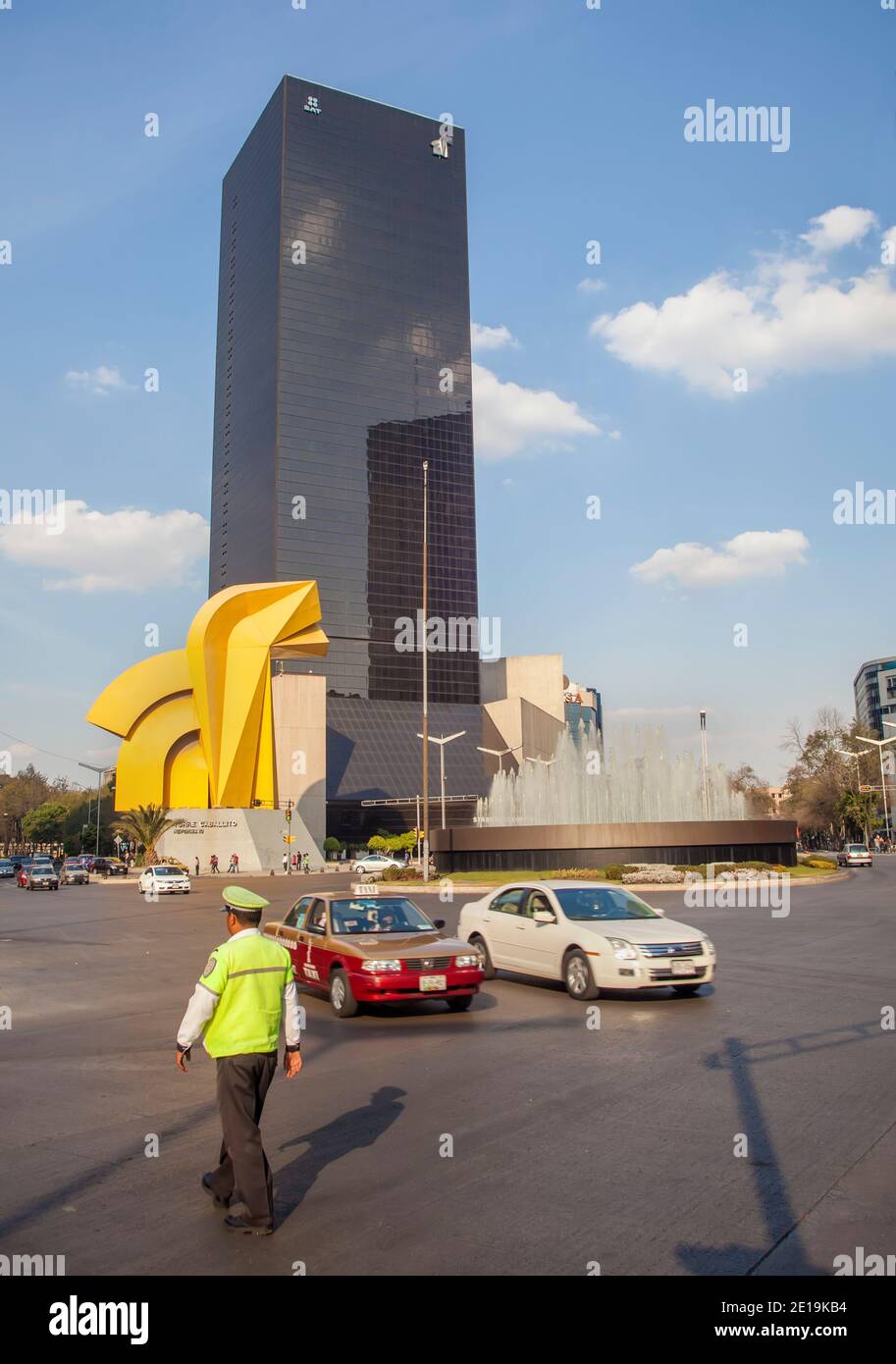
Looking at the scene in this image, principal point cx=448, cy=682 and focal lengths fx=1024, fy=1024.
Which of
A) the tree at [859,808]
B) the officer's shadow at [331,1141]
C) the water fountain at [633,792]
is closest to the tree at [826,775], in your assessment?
the tree at [859,808]

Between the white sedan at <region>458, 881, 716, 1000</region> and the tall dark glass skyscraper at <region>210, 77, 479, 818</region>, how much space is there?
101 m

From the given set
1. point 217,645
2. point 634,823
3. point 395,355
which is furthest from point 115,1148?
point 395,355

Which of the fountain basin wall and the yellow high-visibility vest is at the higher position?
the yellow high-visibility vest

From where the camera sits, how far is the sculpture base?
60281 millimetres

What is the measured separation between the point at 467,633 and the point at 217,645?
73943 millimetres

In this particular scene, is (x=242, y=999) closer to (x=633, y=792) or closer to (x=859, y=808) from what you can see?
(x=633, y=792)

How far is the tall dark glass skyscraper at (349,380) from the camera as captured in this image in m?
122

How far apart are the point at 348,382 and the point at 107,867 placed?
255 feet

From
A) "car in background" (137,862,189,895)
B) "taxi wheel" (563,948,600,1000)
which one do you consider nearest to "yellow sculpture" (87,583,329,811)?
"car in background" (137,862,189,895)

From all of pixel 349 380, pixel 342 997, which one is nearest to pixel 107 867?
pixel 342 997

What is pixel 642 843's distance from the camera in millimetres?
39906

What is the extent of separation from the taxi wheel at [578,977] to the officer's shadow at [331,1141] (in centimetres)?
451

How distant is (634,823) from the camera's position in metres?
40.2

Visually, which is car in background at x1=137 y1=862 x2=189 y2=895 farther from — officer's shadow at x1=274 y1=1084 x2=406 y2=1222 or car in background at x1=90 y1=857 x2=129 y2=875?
officer's shadow at x1=274 y1=1084 x2=406 y2=1222
